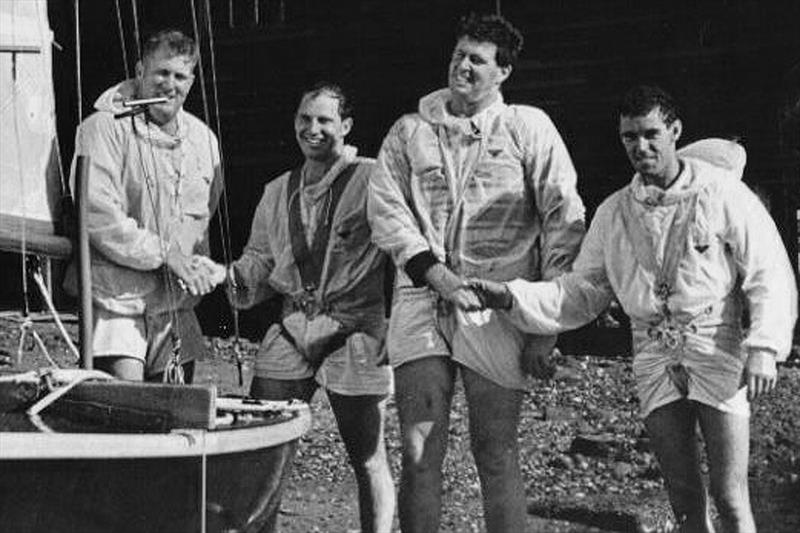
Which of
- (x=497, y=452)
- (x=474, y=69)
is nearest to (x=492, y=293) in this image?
(x=497, y=452)


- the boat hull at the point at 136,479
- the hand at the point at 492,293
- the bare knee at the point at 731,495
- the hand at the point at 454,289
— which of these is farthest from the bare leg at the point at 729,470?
the boat hull at the point at 136,479

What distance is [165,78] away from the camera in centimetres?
577

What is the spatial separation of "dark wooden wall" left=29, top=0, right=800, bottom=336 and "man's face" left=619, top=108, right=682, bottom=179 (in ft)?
17.9

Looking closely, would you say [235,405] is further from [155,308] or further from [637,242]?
[637,242]

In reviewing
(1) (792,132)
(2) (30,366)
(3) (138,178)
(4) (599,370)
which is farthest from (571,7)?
(3) (138,178)

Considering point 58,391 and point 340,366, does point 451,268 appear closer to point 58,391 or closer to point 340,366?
point 340,366

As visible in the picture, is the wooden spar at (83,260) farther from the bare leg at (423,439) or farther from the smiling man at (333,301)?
the bare leg at (423,439)

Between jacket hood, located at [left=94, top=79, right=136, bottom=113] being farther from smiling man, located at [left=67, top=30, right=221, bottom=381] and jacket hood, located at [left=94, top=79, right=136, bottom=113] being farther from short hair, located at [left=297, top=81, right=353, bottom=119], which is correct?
short hair, located at [left=297, top=81, right=353, bottom=119]

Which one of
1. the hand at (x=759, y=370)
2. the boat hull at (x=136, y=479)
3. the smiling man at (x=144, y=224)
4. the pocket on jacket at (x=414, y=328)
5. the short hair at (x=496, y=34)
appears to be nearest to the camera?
the boat hull at (x=136, y=479)

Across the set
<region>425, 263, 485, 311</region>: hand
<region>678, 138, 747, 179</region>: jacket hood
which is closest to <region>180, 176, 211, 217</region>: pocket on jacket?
<region>425, 263, 485, 311</region>: hand

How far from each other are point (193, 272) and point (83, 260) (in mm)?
466

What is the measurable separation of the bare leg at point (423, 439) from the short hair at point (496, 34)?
1178mm

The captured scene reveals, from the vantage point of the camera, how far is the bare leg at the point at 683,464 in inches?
193

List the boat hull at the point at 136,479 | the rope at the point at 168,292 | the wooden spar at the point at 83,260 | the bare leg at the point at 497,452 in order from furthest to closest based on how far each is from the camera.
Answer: the rope at the point at 168,292
the wooden spar at the point at 83,260
the bare leg at the point at 497,452
the boat hull at the point at 136,479
